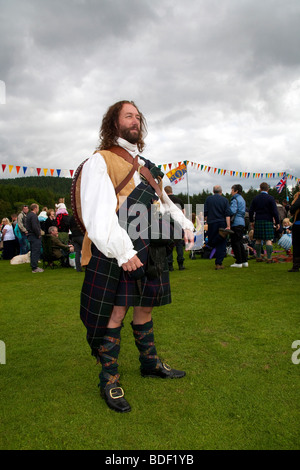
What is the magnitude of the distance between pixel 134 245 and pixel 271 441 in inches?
53.5

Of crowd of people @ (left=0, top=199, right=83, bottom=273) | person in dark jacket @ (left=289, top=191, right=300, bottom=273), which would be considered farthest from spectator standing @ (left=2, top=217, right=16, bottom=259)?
person in dark jacket @ (left=289, top=191, right=300, bottom=273)

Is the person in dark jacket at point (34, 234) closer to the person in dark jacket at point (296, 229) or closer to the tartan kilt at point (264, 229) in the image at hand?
the tartan kilt at point (264, 229)

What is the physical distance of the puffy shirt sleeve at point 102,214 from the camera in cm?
201

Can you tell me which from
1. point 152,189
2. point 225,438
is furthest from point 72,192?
point 225,438

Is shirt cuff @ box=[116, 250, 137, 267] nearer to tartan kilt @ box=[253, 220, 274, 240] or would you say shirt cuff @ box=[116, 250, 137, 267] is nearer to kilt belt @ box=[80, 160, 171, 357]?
kilt belt @ box=[80, 160, 171, 357]

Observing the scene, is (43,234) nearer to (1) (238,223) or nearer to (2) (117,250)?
(1) (238,223)

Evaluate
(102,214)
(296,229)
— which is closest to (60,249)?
(296,229)

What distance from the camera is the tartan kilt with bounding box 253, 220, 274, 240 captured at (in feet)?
29.1

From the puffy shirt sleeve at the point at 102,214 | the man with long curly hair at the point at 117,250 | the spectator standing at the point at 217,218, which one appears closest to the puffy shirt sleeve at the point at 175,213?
the man with long curly hair at the point at 117,250

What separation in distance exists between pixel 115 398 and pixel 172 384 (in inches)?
19.7

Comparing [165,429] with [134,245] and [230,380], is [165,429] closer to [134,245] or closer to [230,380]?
[230,380]

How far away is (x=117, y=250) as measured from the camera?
2.01 metres
